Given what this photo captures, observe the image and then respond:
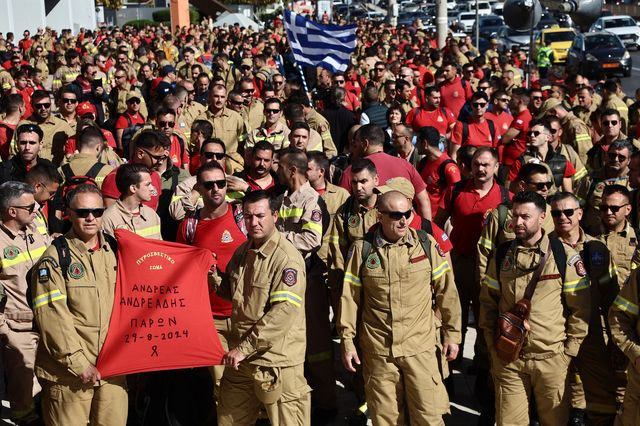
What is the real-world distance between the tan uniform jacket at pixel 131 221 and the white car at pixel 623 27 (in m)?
38.4

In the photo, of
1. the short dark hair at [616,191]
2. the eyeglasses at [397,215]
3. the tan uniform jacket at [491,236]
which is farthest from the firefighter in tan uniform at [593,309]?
the eyeglasses at [397,215]

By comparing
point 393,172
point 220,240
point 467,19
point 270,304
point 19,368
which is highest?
point 393,172

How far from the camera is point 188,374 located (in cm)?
748

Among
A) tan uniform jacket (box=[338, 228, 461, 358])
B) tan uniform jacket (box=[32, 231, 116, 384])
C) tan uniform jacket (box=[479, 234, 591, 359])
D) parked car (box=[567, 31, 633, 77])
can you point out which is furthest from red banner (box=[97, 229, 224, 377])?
parked car (box=[567, 31, 633, 77])

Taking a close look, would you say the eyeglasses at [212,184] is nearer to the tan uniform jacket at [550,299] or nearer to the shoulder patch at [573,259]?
the tan uniform jacket at [550,299]

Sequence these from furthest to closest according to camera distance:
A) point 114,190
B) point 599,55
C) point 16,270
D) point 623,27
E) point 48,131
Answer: point 623,27
point 599,55
point 48,131
point 114,190
point 16,270

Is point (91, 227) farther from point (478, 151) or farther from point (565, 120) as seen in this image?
point (565, 120)

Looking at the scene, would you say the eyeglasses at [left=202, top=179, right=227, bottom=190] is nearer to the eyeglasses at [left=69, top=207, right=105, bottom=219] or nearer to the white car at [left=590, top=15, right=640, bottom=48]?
the eyeglasses at [left=69, top=207, right=105, bottom=219]

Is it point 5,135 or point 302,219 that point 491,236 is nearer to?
point 302,219

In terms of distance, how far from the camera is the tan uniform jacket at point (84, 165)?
30.5 ft

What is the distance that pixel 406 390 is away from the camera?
6.75 metres

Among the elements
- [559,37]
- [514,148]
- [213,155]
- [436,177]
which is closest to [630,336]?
[436,177]

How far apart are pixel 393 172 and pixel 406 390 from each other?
2647 mm

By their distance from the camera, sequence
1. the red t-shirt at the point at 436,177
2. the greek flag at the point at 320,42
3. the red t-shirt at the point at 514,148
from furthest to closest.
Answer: the greek flag at the point at 320,42 < the red t-shirt at the point at 514,148 < the red t-shirt at the point at 436,177
